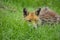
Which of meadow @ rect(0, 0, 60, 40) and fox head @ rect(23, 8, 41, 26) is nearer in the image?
meadow @ rect(0, 0, 60, 40)

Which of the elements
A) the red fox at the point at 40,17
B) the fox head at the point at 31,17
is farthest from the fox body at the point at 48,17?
the fox head at the point at 31,17

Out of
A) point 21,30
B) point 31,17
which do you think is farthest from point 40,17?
point 21,30

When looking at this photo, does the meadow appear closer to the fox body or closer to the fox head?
the fox head

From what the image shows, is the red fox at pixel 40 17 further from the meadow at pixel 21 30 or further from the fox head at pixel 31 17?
the meadow at pixel 21 30

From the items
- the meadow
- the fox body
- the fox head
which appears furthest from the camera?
the fox body

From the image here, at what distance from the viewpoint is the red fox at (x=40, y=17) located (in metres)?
10.6

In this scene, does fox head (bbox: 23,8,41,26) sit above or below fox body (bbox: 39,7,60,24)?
above

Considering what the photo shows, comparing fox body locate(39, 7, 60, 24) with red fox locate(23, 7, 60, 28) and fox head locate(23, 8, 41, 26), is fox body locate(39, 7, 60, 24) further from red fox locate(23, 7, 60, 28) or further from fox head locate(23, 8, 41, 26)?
fox head locate(23, 8, 41, 26)

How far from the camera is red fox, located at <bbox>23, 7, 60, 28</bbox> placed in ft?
34.8

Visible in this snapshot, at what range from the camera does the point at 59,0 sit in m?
16.2

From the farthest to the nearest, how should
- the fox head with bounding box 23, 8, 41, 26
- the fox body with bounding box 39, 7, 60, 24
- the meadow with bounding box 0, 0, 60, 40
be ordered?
1. the fox body with bounding box 39, 7, 60, 24
2. the fox head with bounding box 23, 8, 41, 26
3. the meadow with bounding box 0, 0, 60, 40

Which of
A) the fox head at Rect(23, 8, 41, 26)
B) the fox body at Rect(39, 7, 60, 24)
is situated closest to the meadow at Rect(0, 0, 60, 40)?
the fox head at Rect(23, 8, 41, 26)

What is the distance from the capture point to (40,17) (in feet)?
38.1

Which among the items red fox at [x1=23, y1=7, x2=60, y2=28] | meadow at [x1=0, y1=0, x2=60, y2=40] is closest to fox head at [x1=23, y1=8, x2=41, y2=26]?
red fox at [x1=23, y1=7, x2=60, y2=28]
